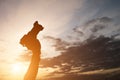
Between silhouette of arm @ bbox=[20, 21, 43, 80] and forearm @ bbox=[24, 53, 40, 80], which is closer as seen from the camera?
forearm @ bbox=[24, 53, 40, 80]

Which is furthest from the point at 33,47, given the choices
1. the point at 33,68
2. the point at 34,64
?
the point at 33,68

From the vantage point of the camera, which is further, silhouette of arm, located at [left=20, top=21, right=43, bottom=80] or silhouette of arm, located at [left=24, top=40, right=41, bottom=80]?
silhouette of arm, located at [left=20, top=21, right=43, bottom=80]

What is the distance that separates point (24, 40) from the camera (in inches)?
1215

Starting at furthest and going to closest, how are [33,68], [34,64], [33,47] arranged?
[33,47]
[34,64]
[33,68]

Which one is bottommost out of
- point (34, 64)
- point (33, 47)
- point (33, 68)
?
point (33, 68)

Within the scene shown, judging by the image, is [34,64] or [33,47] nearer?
[34,64]

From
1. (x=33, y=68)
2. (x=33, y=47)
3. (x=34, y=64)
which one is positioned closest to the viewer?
(x=33, y=68)

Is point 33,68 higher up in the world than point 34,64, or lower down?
lower down

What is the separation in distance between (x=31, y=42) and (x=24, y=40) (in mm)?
803

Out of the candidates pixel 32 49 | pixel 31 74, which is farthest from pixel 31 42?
pixel 31 74

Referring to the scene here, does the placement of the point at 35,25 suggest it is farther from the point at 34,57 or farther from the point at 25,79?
the point at 25,79

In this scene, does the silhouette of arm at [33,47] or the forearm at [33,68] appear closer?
the forearm at [33,68]

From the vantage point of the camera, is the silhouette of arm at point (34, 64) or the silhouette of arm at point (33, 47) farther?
the silhouette of arm at point (33, 47)

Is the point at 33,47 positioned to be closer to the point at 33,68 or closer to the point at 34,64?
the point at 34,64
